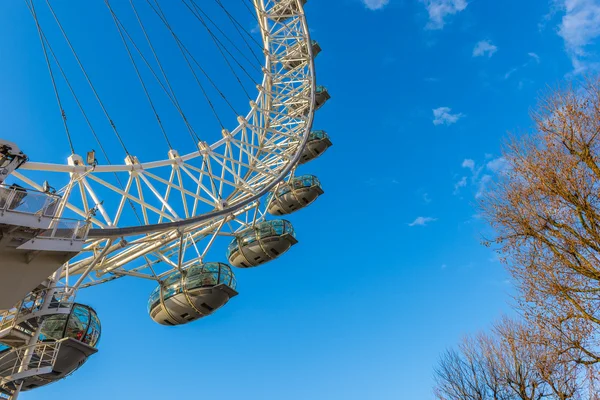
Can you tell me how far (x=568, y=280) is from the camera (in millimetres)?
9203

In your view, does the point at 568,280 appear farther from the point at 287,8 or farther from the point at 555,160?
the point at 287,8

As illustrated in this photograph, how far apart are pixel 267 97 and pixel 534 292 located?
23378 mm

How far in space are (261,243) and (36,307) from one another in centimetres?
1176

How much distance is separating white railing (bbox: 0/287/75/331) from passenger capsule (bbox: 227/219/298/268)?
10342 millimetres

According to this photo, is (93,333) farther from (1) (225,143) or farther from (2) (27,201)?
(1) (225,143)

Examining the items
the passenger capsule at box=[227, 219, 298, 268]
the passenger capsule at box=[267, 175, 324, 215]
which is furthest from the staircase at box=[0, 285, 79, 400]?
the passenger capsule at box=[267, 175, 324, 215]

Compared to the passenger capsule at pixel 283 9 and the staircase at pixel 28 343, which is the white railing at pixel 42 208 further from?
the passenger capsule at pixel 283 9

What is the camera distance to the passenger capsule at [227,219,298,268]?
23.3 metres

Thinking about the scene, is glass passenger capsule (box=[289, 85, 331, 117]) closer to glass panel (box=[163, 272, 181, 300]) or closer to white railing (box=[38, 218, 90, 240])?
glass panel (box=[163, 272, 181, 300])

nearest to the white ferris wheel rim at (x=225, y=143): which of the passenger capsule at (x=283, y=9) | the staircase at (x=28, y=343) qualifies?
the passenger capsule at (x=283, y=9)

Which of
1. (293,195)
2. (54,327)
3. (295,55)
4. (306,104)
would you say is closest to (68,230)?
(54,327)

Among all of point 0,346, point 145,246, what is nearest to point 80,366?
point 0,346

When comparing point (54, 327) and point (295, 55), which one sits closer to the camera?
point (54, 327)

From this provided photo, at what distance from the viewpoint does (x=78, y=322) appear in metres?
14.5
